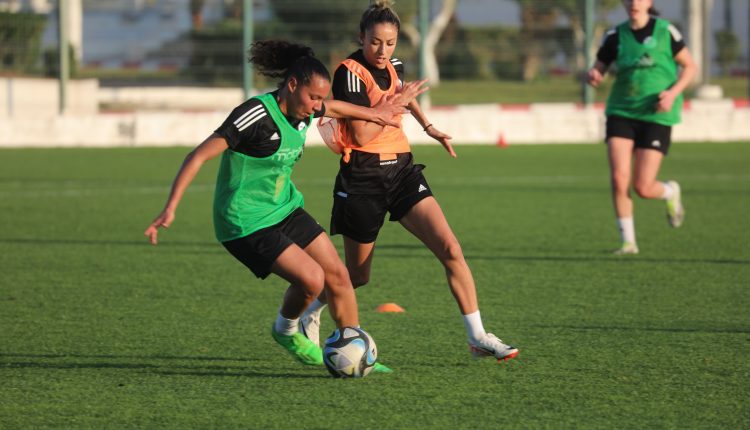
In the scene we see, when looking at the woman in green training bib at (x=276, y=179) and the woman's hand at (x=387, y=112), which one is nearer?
the woman in green training bib at (x=276, y=179)

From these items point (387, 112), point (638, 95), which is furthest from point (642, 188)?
point (387, 112)

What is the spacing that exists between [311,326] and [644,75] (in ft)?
17.1

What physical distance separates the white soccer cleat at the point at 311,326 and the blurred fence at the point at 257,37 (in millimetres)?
17853

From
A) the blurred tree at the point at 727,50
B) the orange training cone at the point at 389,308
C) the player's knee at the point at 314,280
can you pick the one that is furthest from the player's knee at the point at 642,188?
the blurred tree at the point at 727,50

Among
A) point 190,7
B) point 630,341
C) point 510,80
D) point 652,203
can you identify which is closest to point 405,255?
point 630,341

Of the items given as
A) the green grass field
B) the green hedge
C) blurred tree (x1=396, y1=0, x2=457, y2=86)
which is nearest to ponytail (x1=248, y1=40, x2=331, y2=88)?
the green grass field

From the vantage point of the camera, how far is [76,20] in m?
25.4

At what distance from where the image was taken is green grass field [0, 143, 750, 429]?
5.61 metres

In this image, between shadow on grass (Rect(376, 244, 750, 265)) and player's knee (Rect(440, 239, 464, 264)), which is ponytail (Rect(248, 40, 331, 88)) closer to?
player's knee (Rect(440, 239, 464, 264))

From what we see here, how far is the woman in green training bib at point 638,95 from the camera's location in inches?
428

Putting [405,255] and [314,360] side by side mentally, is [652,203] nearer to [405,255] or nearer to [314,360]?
[405,255]

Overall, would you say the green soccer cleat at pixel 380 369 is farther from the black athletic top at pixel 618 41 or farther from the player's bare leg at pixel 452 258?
the black athletic top at pixel 618 41

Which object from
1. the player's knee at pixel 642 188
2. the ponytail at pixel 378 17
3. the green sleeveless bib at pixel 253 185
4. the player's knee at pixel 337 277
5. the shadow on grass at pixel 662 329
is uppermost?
the ponytail at pixel 378 17

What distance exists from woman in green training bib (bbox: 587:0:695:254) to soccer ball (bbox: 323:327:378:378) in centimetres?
516
